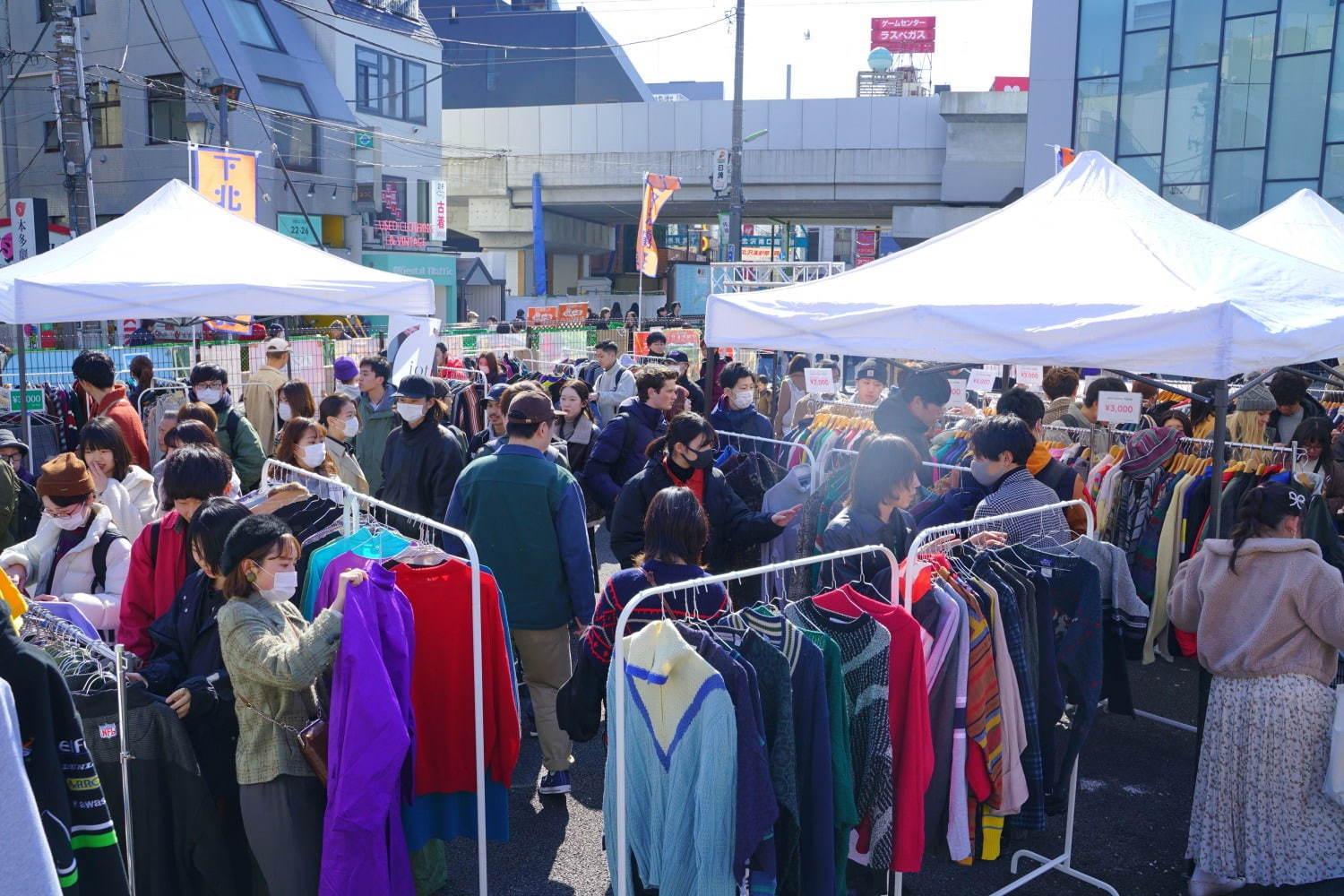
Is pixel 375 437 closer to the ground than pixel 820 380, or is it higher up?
closer to the ground

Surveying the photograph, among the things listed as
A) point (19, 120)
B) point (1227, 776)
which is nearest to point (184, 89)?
point (19, 120)

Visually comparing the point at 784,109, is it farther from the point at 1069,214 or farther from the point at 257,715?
the point at 257,715

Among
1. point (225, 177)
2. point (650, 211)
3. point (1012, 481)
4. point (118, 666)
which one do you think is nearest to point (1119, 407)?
point (1012, 481)

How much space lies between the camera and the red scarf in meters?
5.24

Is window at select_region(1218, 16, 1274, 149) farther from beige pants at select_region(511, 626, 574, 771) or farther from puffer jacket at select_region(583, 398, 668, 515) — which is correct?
beige pants at select_region(511, 626, 574, 771)

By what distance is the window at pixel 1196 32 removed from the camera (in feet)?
71.3

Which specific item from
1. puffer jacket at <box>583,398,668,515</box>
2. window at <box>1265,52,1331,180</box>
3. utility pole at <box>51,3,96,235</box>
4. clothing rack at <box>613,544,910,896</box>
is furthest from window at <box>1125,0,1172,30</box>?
clothing rack at <box>613,544,910,896</box>

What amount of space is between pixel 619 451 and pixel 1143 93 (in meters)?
21.0

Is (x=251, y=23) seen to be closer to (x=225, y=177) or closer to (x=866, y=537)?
(x=225, y=177)

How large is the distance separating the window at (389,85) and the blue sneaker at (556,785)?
1379 inches

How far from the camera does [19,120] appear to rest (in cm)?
2997

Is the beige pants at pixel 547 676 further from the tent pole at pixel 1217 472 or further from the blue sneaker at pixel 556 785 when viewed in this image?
the tent pole at pixel 1217 472

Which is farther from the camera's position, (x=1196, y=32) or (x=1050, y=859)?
(x=1196, y=32)

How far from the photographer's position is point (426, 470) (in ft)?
20.7
